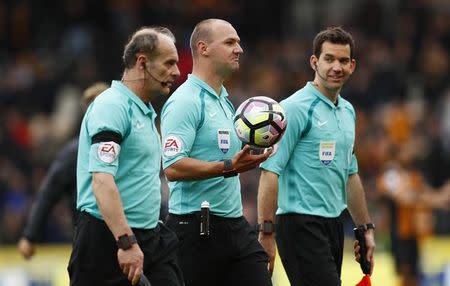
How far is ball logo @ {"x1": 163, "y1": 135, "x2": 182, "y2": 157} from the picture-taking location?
8.59 meters

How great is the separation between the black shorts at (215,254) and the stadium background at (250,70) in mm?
7593

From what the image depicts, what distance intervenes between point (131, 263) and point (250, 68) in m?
14.2

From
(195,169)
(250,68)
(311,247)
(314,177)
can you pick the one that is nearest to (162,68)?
(195,169)

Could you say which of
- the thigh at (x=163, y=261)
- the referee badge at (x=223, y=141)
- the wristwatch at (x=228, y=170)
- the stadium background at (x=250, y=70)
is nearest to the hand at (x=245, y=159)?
the wristwatch at (x=228, y=170)

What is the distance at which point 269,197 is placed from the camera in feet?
29.9

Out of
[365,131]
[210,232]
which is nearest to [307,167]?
[210,232]

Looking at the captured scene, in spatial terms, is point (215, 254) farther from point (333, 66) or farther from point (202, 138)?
point (333, 66)

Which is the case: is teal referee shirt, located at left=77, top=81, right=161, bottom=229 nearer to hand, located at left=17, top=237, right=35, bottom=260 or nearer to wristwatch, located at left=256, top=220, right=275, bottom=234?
wristwatch, located at left=256, top=220, right=275, bottom=234

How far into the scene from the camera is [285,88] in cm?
2077

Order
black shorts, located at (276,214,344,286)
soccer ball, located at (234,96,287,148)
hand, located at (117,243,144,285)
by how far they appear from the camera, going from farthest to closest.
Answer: black shorts, located at (276,214,344,286) < soccer ball, located at (234,96,287,148) < hand, located at (117,243,144,285)

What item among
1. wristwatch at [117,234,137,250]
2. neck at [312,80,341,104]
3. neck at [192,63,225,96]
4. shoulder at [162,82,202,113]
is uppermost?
neck at [192,63,225,96]

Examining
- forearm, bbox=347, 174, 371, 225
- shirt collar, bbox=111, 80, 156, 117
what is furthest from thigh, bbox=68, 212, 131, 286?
forearm, bbox=347, 174, 371, 225

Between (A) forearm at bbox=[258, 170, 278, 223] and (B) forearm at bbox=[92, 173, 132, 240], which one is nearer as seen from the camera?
(B) forearm at bbox=[92, 173, 132, 240]

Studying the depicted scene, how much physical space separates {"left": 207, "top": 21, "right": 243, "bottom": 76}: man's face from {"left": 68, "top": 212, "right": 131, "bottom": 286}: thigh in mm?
1672
